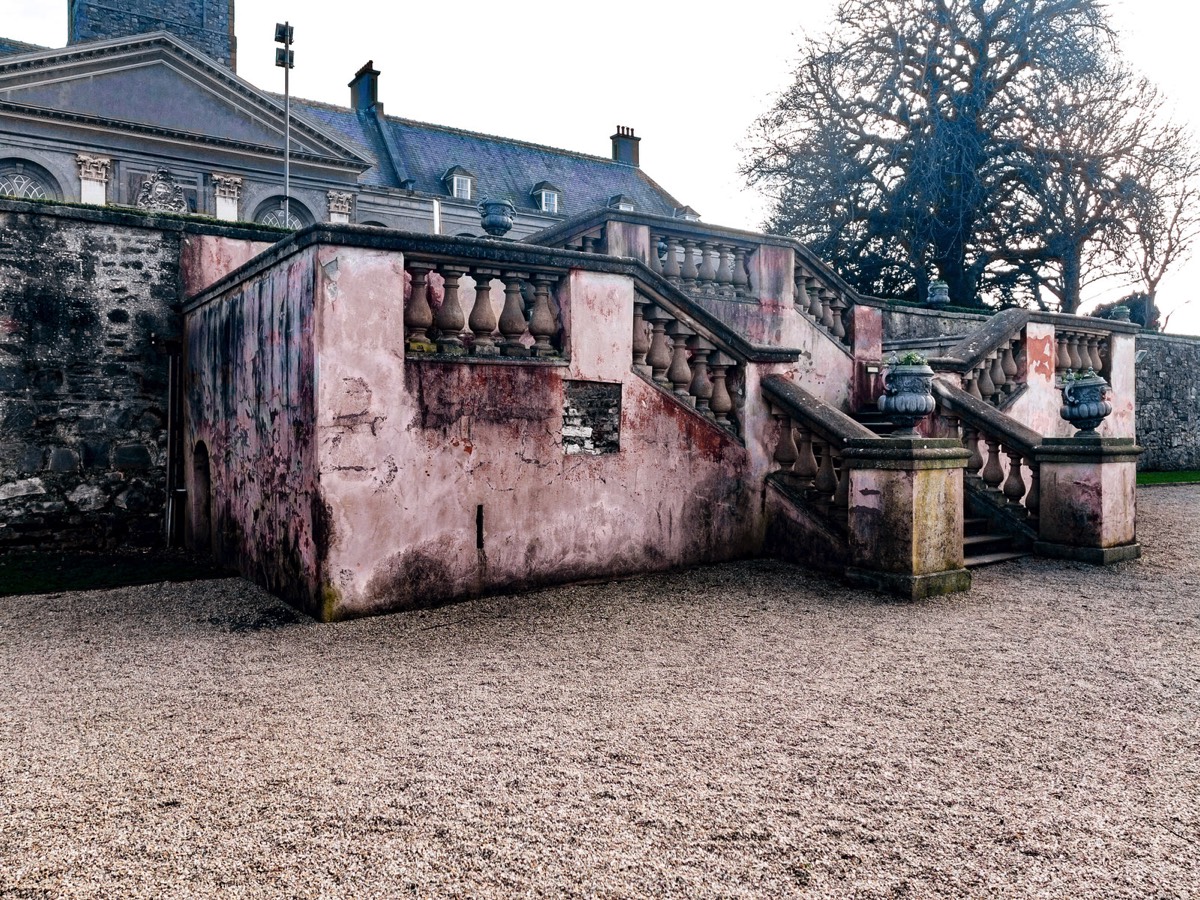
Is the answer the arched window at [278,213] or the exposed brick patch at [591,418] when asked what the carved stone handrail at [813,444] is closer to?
the exposed brick patch at [591,418]

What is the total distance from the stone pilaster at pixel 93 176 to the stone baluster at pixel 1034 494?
1041 inches

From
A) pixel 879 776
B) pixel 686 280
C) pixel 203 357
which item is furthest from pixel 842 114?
pixel 879 776

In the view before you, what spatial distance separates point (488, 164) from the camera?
36.9m

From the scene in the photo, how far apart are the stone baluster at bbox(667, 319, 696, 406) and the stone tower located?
83.3 feet

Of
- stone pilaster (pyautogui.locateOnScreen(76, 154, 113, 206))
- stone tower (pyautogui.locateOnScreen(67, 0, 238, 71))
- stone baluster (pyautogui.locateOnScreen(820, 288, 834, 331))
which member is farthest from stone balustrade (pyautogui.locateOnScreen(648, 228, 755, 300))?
stone tower (pyautogui.locateOnScreen(67, 0, 238, 71))

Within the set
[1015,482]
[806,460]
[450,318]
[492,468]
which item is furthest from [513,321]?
[1015,482]

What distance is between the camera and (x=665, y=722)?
12.0ft

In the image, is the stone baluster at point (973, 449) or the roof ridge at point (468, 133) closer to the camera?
the stone baluster at point (973, 449)

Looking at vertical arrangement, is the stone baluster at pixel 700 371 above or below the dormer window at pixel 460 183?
below

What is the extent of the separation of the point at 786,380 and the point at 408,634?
4011mm

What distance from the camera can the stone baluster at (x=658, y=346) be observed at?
6910 mm

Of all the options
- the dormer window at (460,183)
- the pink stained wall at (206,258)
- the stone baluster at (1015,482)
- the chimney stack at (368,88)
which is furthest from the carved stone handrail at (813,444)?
the chimney stack at (368,88)

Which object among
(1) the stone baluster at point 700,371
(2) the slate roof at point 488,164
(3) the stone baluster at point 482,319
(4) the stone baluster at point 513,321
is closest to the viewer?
(3) the stone baluster at point 482,319

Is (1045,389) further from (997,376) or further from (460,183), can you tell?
(460,183)
